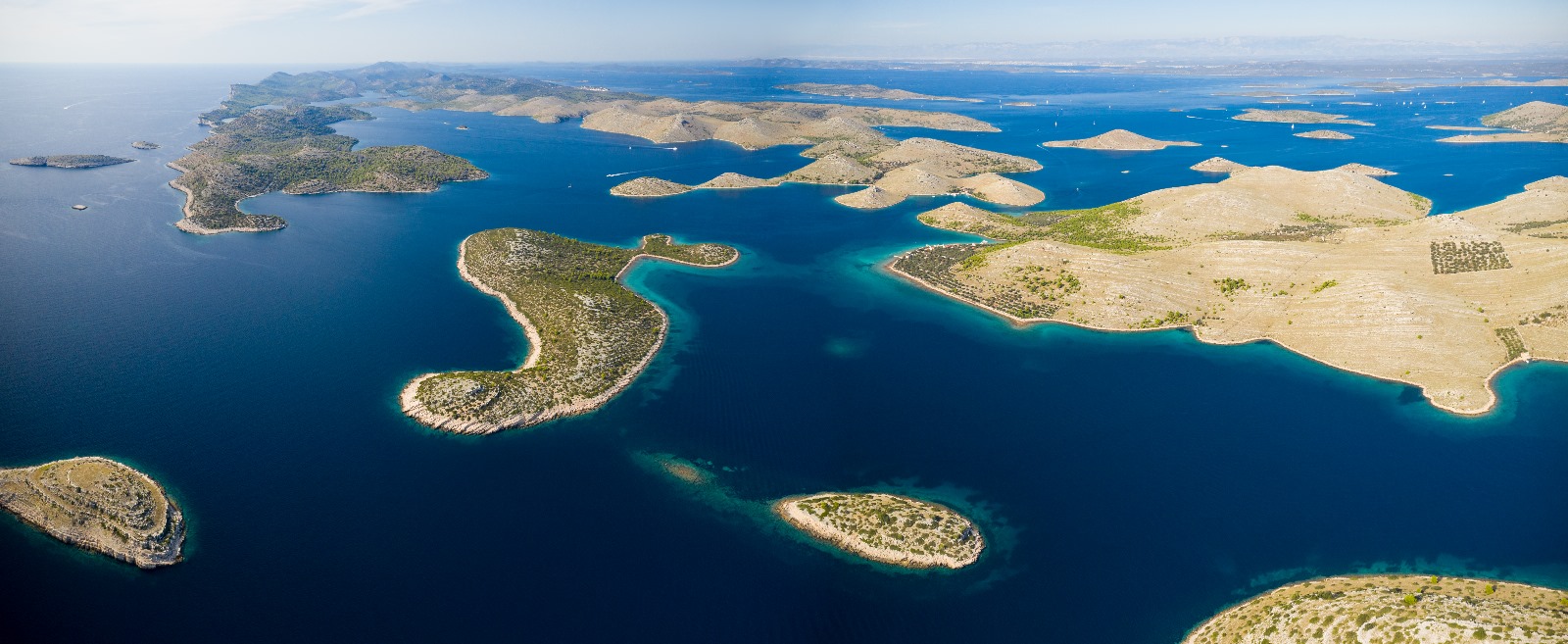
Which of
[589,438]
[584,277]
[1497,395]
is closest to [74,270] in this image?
[584,277]

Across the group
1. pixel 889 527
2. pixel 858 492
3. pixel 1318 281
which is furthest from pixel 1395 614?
pixel 1318 281

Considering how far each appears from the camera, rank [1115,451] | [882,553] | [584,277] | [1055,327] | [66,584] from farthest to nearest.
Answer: [584,277] < [1055,327] < [1115,451] < [882,553] < [66,584]

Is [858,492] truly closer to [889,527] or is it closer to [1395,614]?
[889,527]

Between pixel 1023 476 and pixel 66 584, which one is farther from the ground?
pixel 1023 476

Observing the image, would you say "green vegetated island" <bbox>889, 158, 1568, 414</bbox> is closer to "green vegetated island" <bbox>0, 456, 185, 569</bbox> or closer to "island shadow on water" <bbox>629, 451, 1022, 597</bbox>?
"island shadow on water" <bbox>629, 451, 1022, 597</bbox>

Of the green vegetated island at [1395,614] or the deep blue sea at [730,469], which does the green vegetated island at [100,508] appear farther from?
the green vegetated island at [1395,614]

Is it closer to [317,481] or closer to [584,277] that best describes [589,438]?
[317,481]

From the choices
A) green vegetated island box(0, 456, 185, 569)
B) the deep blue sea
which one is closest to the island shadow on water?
the deep blue sea
